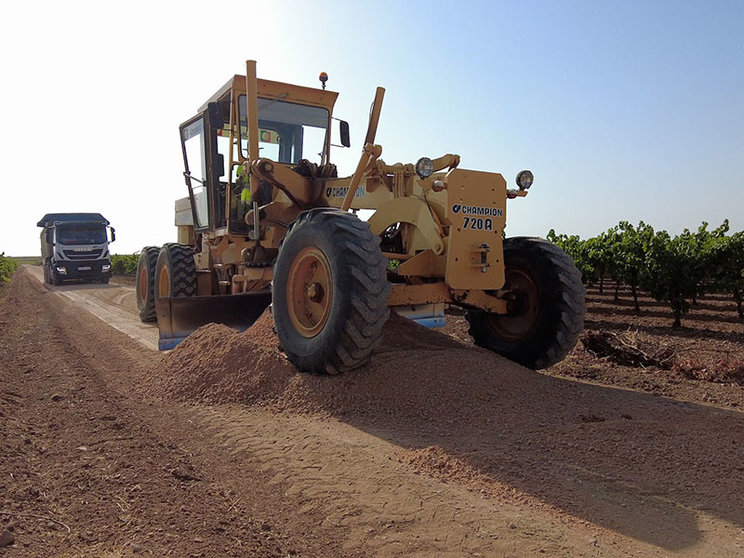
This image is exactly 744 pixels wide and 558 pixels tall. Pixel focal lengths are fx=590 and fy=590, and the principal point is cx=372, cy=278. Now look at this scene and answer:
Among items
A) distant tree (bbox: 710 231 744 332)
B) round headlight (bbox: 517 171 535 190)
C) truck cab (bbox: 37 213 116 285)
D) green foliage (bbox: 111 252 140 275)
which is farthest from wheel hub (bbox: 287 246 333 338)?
green foliage (bbox: 111 252 140 275)

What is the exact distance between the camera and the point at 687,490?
3.19m

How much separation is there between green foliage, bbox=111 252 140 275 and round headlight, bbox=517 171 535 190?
113ft

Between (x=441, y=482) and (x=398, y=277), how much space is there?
10.2 ft

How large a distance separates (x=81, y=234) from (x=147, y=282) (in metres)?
16.0

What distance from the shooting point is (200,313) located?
23.1 feet

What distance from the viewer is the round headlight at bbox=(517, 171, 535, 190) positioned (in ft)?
19.1

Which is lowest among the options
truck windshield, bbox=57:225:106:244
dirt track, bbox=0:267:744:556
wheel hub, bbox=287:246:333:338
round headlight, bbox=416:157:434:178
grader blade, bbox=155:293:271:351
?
dirt track, bbox=0:267:744:556

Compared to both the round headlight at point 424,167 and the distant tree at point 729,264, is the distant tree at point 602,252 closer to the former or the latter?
the distant tree at point 729,264

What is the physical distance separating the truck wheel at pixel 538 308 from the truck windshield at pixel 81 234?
72.4 feet

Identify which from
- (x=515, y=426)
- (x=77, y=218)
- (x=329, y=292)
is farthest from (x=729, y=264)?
(x=77, y=218)

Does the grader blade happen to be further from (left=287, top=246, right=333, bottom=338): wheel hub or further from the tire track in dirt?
(left=287, top=246, right=333, bottom=338): wheel hub

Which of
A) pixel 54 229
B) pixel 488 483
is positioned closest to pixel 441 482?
pixel 488 483

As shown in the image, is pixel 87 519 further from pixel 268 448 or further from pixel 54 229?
pixel 54 229

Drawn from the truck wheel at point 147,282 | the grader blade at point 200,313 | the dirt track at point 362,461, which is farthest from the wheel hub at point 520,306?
the truck wheel at point 147,282
